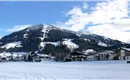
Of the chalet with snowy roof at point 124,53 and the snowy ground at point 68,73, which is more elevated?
the chalet with snowy roof at point 124,53

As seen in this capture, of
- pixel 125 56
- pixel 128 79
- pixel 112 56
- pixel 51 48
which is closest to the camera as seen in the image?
pixel 128 79

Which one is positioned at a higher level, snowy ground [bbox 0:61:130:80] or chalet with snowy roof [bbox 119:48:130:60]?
chalet with snowy roof [bbox 119:48:130:60]

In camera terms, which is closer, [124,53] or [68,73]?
[68,73]

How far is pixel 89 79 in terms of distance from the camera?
1641 centimetres

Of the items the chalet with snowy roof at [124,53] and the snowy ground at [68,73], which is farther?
the chalet with snowy roof at [124,53]

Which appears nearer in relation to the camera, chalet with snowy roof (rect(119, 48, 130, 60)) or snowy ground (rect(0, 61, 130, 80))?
snowy ground (rect(0, 61, 130, 80))

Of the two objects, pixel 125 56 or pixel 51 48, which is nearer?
pixel 125 56

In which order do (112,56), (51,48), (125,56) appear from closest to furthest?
1. (125,56)
2. (112,56)
3. (51,48)

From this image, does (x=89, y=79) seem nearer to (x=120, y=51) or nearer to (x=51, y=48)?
(x=120, y=51)

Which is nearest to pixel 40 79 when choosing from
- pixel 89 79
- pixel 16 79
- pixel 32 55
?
pixel 16 79

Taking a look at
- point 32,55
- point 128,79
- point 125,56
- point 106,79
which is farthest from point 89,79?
point 32,55

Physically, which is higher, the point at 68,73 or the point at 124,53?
the point at 124,53

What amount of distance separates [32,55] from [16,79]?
110159mm

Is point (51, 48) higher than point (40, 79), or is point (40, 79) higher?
point (51, 48)
